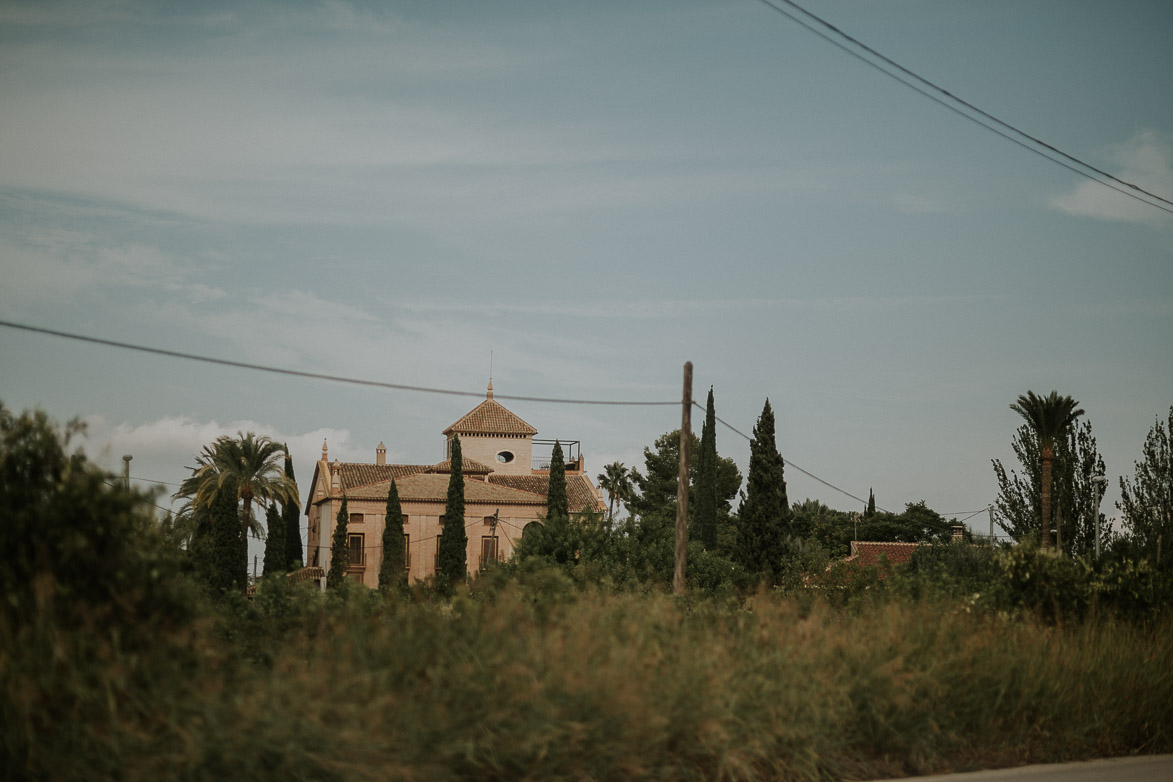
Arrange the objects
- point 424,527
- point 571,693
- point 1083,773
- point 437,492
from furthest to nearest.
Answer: point 437,492
point 424,527
point 1083,773
point 571,693

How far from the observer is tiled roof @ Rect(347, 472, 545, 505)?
7338cm

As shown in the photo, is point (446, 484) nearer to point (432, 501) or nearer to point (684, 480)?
point (432, 501)

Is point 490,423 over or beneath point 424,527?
over

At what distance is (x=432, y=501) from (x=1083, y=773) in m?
65.8

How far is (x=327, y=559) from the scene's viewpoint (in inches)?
3054

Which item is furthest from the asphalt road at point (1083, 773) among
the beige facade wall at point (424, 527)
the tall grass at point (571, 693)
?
the beige facade wall at point (424, 527)

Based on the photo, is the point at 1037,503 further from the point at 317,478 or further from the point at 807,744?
the point at 317,478

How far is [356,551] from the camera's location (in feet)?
237

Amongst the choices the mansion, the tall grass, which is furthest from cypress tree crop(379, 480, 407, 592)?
the tall grass

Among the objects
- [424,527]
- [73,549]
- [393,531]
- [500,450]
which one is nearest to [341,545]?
[393,531]

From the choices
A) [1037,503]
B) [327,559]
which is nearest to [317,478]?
[327,559]

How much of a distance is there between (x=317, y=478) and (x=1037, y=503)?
2460 inches

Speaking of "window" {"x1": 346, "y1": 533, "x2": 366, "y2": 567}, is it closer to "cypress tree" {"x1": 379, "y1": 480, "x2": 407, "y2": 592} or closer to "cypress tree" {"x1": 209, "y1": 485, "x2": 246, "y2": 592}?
"cypress tree" {"x1": 379, "y1": 480, "x2": 407, "y2": 592}

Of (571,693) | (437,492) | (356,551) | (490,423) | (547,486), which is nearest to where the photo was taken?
(571,693)
